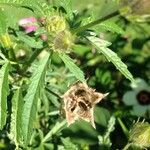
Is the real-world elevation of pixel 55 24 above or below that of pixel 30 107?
above

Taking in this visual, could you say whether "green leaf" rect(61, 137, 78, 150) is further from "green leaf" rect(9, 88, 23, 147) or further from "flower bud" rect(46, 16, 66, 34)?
"flower bud" rect(46, 16, 66, 34)

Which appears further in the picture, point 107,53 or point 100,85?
point 100,85

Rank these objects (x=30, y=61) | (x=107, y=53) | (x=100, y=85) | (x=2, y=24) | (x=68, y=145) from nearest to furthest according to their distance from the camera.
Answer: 1. (x=2, y=24)
2. (x=107, y=53)
3. (x=30, y=61)
4. (x=68, y=145)
5. (x=100, y=85)

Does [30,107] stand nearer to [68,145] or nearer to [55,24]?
[55,24]

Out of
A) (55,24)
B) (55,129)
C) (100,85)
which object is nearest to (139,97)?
(100,85)

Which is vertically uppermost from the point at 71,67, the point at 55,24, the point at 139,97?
the point at 55,24

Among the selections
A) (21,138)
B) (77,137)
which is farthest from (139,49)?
(21,138)
